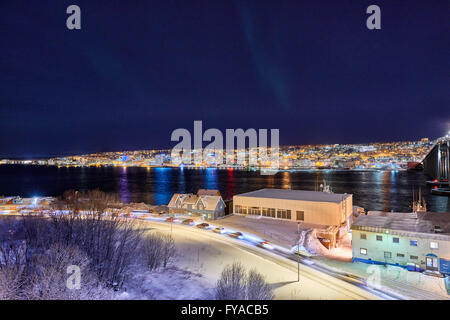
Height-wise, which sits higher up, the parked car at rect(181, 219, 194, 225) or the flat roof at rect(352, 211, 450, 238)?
the flat roof at rect(352, 211, 450, 238)

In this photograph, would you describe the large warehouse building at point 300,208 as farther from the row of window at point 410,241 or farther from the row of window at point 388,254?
the row of window at point 388,254

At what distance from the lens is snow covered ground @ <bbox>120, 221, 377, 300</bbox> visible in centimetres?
984

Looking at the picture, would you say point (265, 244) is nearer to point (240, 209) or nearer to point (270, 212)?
point (270, 212)

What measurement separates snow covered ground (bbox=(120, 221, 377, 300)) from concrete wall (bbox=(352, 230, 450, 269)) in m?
5.60

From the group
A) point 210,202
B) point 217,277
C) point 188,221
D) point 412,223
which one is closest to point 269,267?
point 217,277

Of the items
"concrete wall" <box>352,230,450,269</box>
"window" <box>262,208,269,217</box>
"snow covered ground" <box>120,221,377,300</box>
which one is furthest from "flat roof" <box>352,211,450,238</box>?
"window" <box>262,208,269,217</box>

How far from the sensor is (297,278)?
11.6 meters

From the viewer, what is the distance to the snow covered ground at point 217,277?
32.3 ft

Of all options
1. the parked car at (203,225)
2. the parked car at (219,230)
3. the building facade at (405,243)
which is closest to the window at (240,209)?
the parked car at (203,225)

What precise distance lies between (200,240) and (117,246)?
6.50 m

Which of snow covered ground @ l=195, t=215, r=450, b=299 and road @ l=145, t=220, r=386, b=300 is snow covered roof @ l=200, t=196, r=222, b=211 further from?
road @ l=145, t=220, r=386, b=300

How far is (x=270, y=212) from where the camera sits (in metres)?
23.7
